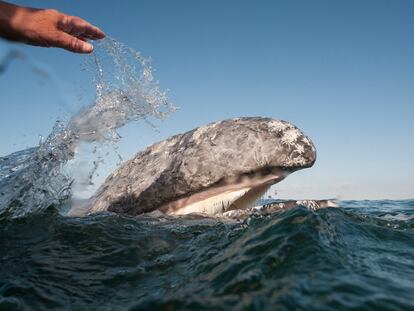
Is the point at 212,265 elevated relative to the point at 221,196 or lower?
lower

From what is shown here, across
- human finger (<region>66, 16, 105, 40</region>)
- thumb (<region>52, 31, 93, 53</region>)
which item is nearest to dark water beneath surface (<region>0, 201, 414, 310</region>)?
thumb (<region>52, 31, 93, 53</region>)

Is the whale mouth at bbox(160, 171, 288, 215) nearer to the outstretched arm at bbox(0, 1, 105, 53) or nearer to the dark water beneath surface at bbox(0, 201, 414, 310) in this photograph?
the dark water beneath surface at bbox(0, 201, 414, 310)

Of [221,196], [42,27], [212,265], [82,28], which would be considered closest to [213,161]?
[221,196]

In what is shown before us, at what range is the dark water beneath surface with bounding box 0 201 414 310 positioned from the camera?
7.27ft

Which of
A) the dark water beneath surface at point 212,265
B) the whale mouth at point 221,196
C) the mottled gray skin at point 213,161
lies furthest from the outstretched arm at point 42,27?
the whale mouth at point 221,196

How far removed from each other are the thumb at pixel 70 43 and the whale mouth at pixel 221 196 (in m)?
2.84

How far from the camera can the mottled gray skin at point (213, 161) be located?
5.22 metres

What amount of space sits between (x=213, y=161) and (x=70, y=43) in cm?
282

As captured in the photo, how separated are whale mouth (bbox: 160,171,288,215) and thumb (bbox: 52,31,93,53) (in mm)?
2844

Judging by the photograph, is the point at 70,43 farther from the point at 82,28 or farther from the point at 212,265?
the point at 212,265

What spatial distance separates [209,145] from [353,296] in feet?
11.4

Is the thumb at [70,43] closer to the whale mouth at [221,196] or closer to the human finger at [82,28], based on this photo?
the human finger at [82,28]

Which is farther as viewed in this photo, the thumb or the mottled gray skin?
the mottled gray skin

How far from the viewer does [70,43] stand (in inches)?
110
